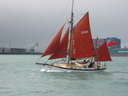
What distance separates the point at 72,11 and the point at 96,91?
1807 cm

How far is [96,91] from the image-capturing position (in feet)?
72.2

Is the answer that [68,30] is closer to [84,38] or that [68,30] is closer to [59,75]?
[84,38]

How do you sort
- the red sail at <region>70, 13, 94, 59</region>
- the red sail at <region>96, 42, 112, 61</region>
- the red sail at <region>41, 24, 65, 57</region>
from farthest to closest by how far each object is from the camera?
the red sail at <region>96, 42, 112, 61</region>, the red sail at <region>70, 13, 94, 59</region>, the red sail at <region>41, 24, 65, 57</region>

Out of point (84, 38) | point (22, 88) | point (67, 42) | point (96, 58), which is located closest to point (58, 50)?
point (67, 42)

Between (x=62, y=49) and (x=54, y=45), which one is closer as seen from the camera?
(x=54, y=45)

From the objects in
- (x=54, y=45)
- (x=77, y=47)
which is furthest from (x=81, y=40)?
(x=54, y=45)

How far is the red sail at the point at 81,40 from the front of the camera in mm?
36281

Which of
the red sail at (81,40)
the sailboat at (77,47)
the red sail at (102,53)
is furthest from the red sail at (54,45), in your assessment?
the red sail at (102,53)

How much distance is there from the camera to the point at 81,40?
36.4 meters

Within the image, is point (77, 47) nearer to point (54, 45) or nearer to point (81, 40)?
point (81, 40)

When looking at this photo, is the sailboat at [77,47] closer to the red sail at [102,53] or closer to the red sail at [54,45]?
the red sail at [54,45]

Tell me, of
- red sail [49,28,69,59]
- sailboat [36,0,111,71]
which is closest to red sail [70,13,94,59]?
sailboat [36,0,111,71]

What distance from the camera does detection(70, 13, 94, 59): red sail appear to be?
36281mm

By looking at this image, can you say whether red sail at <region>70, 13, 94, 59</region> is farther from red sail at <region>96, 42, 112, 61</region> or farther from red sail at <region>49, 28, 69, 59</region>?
red sail at <region>96, 42, 112, 61</region>
